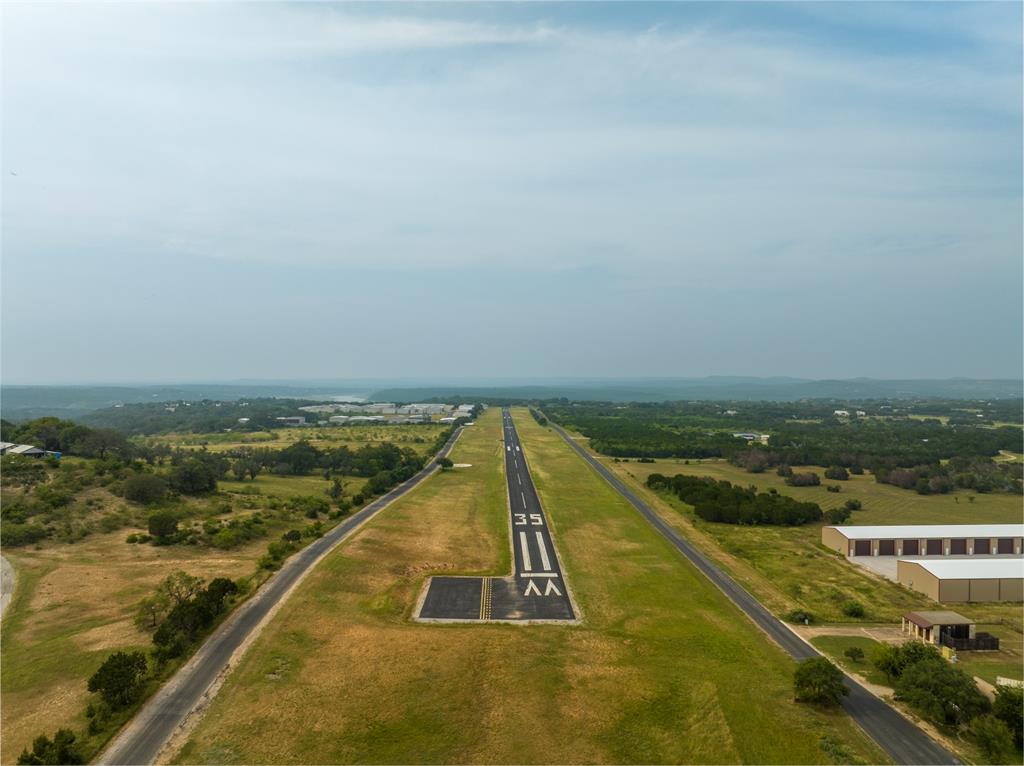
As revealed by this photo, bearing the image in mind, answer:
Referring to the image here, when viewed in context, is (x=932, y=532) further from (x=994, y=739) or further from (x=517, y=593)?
(x=517, y=593)

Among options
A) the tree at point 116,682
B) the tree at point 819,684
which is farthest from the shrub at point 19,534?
the tree at point 819,684

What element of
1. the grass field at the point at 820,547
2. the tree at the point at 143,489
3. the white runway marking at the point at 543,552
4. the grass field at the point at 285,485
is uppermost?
the tree at the point at 143,489

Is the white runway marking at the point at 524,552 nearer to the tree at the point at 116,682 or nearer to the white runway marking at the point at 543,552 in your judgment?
the white runway marking at the point at 543,552

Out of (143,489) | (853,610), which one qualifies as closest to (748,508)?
(853,610)

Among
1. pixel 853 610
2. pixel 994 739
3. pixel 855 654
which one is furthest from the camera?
pixel 853 610

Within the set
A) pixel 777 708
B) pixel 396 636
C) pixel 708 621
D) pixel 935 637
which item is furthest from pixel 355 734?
pixel 935 637

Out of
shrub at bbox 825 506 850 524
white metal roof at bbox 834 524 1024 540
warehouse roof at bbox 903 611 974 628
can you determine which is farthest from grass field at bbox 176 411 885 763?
shrub at bbox 825 506 850 524
